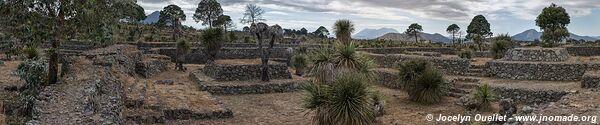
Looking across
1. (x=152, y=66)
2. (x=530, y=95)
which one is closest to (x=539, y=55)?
(x=530, y=95)

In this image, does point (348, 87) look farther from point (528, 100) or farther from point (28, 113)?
point (528, 100)

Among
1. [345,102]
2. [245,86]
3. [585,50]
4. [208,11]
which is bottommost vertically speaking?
[245,86]

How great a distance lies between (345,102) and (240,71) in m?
11.8

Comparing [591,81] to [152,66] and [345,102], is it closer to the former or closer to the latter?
[345,102]

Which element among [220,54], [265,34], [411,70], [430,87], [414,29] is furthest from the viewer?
[414,29]

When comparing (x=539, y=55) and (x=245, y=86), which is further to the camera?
(x=539, y=55)

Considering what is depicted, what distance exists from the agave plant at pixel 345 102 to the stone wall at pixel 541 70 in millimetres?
11948

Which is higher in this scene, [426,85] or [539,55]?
[539,55]

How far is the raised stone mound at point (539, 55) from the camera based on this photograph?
21031 mm

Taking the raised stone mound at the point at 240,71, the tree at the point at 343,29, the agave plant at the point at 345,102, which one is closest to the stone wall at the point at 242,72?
the raised stone mound at the point at 240,71

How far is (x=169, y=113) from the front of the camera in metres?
14.0

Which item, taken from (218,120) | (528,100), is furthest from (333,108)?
(528,100)

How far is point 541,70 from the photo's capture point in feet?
64.1

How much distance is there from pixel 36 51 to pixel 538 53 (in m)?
20.5
